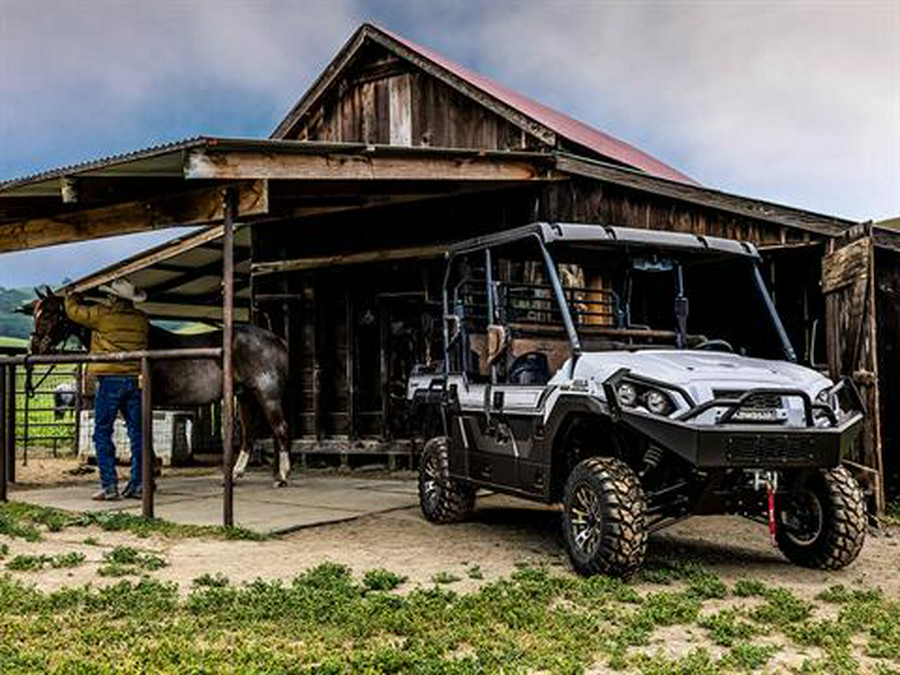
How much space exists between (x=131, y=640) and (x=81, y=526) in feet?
13.1

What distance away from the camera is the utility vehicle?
5844 mm

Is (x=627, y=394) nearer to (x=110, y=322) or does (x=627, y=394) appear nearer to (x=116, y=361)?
(x=116, y=361)

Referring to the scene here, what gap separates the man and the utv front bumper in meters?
5.59

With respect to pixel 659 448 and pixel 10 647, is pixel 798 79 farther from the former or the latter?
pixel 10 647

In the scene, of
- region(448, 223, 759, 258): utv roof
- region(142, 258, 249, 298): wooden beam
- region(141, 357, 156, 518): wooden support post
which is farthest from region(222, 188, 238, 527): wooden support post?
region(142, 258, 249, 298): wooden beam

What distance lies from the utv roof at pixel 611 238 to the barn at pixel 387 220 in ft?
6.21

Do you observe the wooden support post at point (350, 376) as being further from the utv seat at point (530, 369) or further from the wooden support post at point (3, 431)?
the utv seat at point (530, 369)

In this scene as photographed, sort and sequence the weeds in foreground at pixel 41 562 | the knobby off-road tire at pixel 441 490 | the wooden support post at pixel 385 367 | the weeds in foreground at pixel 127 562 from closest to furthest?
1. the weeds in foreground at pixel 127 562
2. the weeds in foreground at pixel 41 562
3. the knobby off-road tire at pixel 441 490
4. the wooden support post at pixel 385 367

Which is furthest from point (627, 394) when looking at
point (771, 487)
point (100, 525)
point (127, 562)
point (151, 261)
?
point (151, 261)

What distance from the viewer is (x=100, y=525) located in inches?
323

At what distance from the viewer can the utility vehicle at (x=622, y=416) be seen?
584 cm

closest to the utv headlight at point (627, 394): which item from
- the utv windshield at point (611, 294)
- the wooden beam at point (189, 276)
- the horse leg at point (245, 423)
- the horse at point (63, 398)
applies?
the utv windshield at point (611, 294)

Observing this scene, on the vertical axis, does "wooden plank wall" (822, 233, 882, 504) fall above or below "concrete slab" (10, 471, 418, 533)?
above

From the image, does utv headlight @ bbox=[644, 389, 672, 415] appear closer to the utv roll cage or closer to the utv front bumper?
the utv front bumper
